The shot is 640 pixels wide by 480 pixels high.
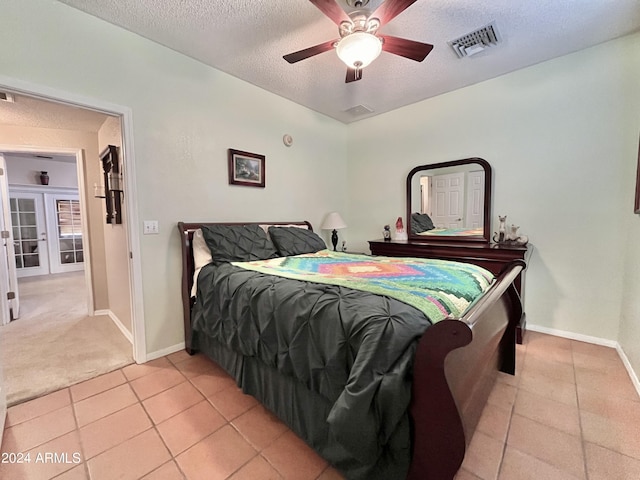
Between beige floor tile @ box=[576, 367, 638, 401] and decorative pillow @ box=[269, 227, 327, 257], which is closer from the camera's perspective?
beige floor tile @ box=[576, 367, 638, 401]

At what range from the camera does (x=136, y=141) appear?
214 cm

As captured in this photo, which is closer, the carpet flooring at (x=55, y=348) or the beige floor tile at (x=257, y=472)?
the beige floor tile at (x=257, y=472)

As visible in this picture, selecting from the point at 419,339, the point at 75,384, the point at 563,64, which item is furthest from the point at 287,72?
the point at 75,384

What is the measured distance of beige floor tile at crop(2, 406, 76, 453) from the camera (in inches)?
55.6

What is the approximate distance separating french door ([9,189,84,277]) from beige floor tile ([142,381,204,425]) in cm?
496

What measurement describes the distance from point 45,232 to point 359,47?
7.48 metres

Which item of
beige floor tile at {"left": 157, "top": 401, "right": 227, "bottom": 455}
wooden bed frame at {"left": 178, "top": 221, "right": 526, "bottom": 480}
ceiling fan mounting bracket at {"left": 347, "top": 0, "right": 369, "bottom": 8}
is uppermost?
ceiling fan mounting bracket at {"left": 347, "top": 0, "right": 369, "bottom": 8}

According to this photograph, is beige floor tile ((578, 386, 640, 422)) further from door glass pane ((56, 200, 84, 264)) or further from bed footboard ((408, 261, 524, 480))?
door glass pane ((56, 200, 84, 264))

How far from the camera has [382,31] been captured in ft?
6.97

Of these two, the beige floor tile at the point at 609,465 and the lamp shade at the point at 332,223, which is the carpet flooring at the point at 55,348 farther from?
the beige floor tile at the point at 609,465

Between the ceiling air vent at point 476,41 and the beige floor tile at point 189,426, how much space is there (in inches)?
128

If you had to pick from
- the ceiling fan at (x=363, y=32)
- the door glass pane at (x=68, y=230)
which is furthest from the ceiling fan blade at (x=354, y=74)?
the door glass pane at (x=68, y=230)

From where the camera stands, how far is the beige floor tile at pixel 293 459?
4.05 feet

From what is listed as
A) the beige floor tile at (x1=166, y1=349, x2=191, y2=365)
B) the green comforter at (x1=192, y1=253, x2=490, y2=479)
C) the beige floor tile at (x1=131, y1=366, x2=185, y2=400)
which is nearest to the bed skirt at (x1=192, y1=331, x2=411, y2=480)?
the green comforter at (x1=192, y1=253, x2=490, y2=479)
